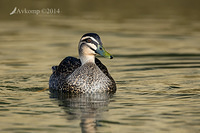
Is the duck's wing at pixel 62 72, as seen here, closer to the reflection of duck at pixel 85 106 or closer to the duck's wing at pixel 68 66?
the duck's wing at pixel 68 66

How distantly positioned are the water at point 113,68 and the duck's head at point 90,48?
3.46 ft

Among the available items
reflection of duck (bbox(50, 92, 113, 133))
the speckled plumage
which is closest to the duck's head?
the speckled plumage

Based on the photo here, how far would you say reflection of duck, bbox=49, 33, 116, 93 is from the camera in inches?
579

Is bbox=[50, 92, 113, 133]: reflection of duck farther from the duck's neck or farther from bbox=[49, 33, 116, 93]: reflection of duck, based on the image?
the duck's neck

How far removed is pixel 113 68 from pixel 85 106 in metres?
5.18

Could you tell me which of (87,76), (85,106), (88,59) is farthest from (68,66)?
(85,106)

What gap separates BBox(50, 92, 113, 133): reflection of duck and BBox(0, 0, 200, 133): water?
0.06ft

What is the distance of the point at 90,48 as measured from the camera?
14.9 metres

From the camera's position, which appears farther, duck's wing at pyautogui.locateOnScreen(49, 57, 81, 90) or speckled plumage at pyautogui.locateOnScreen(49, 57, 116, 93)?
duck's wing at pyautogui.locateOnScreen(49, 57, 81, 90)

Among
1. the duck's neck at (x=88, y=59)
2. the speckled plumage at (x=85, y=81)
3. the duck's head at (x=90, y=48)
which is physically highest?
the duck's head at (x=90, y=48)

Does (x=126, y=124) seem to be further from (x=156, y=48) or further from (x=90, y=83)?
(x=156, y=48)

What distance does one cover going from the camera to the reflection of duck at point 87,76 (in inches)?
579

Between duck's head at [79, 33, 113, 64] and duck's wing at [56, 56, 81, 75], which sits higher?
duck's head at [79, 33, 113, 64]

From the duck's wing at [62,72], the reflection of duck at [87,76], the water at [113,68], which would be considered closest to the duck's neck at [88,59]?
the reflection of duck at [87,76]
